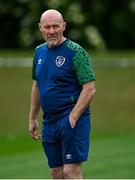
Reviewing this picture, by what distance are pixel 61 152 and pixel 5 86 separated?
507 inches

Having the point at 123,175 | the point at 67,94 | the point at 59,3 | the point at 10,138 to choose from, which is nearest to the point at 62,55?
the point at 67,94

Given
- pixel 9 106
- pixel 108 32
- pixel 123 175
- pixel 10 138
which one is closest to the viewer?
pixel 123 175

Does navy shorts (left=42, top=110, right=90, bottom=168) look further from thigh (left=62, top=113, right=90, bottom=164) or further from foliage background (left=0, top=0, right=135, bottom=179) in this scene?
foliage background (left=0, top=0, right=135, bottom=179)

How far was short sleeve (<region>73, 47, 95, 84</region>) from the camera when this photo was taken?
9008 mm

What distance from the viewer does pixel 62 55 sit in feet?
29.9

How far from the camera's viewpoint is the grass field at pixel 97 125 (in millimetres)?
14836

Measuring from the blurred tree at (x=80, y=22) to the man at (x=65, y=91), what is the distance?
1681cm

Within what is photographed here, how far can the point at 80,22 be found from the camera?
2661 cm

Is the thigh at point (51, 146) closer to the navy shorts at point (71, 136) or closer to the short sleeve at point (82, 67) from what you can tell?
the navy shorts at point (71, 136)

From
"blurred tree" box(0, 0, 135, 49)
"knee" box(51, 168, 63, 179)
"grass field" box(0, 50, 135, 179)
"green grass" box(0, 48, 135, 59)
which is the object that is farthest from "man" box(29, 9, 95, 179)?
"blurred tree" box(0, 0, 135, 49)

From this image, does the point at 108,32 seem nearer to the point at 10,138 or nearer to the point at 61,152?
the point at 10,138

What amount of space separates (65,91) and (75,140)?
46 cm

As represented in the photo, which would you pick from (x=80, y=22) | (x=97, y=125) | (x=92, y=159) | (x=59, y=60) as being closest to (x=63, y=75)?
(x=59, y=60)

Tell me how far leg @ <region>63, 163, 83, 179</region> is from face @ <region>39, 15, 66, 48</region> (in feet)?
3.72
